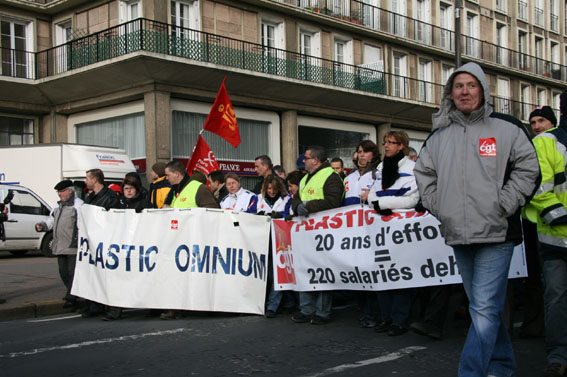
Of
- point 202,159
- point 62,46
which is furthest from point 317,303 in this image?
point 62,46

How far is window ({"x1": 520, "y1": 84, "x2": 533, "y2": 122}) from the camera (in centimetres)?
4125

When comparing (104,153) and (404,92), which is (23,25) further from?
(404,92)

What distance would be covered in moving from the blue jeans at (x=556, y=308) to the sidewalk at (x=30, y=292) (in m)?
6.17

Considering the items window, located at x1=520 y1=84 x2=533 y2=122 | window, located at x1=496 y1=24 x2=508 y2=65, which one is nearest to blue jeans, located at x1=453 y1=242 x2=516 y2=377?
window, located at x1=496 y1=24 x2=508 y2=65

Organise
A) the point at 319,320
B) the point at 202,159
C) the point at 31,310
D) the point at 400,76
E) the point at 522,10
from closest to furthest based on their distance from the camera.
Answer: the point at 319,320
the point at 31,310
the point at 202,159
the point at 400,76
the point at 522,10

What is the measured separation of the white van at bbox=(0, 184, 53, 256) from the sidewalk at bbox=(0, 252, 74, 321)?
147 inches

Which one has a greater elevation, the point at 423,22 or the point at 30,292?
the point at 423,22

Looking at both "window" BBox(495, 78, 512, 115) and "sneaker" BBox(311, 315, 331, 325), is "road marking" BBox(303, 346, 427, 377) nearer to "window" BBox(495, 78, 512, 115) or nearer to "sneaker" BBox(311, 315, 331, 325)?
"sneaker" BBox(311, 315, 331, 325)

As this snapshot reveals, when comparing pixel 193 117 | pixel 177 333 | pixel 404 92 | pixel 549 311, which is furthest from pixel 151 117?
pixel 549 311

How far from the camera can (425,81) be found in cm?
3397

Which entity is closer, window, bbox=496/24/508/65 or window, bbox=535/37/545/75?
window, bbox=496/24/508/65

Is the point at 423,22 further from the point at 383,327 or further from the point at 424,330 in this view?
the point at 424,330

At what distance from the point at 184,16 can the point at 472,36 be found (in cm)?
2039

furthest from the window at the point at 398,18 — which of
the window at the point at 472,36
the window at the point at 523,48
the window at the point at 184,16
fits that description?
the window at the point at 523,48
